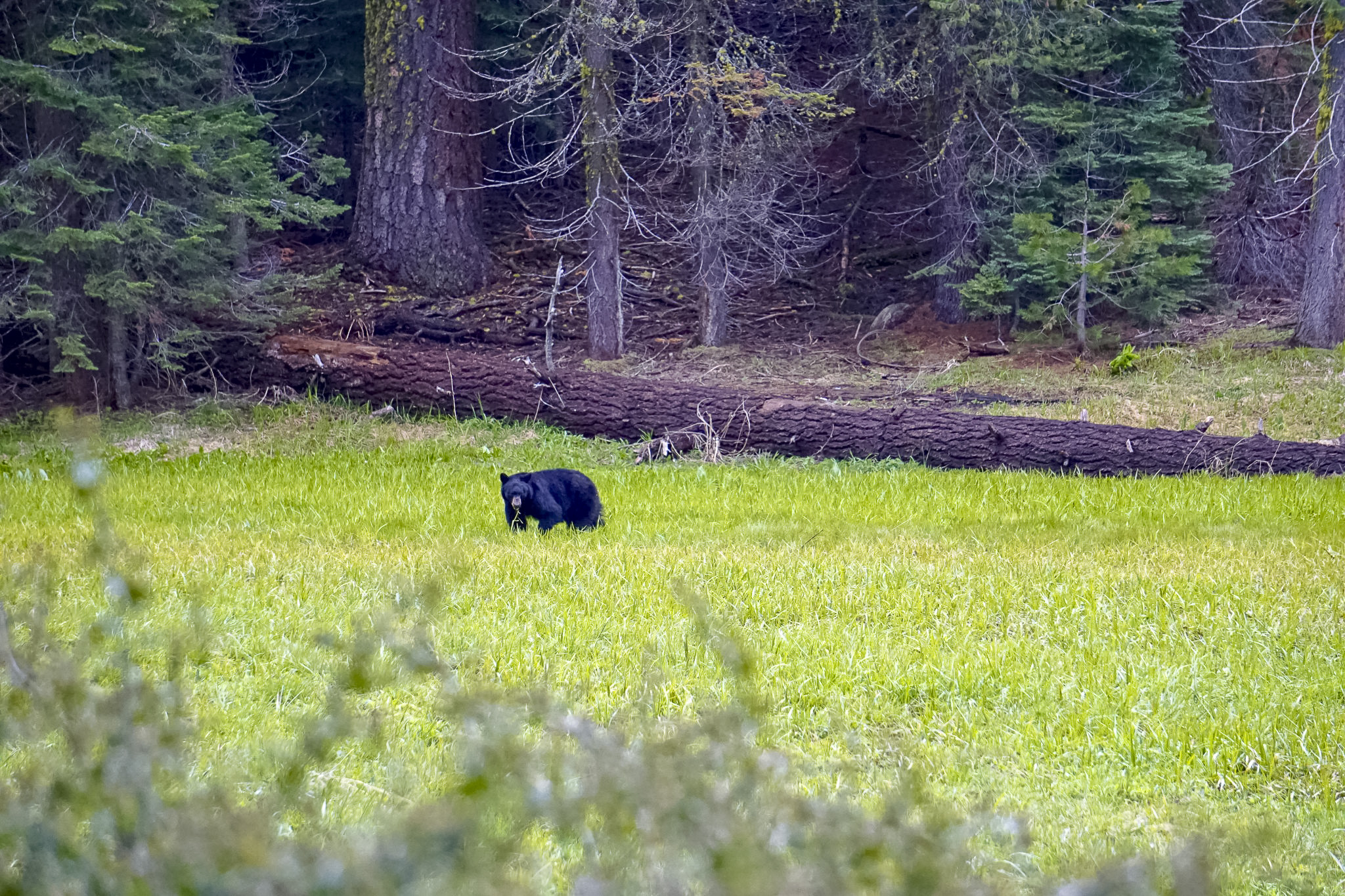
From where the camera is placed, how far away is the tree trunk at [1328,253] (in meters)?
17.4

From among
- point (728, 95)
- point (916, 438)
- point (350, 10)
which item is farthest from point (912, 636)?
point (350, 10)

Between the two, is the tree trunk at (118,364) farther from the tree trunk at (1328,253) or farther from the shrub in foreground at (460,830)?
the tree trunk at (1328,253)

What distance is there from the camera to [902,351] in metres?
20.6

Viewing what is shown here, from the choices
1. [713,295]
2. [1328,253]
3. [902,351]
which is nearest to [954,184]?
[902,351]

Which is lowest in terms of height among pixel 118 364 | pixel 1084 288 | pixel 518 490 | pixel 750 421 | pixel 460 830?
pixel 750 421

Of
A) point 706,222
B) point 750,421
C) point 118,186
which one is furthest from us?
point 706,222

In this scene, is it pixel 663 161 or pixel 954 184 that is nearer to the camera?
pixel 663 161

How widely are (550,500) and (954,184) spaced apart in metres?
14.9

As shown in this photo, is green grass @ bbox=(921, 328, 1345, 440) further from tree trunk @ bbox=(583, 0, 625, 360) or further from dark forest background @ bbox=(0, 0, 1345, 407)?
tree trunk @ bbox=(583, 0, 625, 360)

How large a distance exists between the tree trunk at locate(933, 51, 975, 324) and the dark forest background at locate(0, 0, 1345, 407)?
0.08m

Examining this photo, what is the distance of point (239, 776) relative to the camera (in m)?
3.13

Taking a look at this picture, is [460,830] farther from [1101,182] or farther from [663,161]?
[1101,182]

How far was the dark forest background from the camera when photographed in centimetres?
1338

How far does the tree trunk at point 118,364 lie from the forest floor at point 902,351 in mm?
4351
